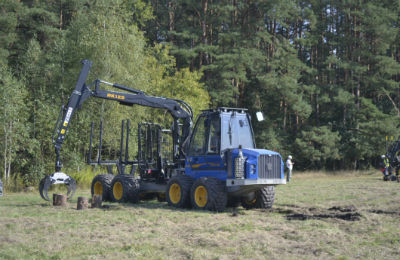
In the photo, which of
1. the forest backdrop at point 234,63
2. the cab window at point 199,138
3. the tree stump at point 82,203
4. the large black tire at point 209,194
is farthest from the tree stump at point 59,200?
the forest backdrop at point 234,63

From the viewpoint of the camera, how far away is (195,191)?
1264 cm

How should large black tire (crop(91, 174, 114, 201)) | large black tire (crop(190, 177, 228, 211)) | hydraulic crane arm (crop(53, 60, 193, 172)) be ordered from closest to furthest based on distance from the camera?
large black tire (crop(190, 177, 228, 211)), hydraulic crane arm (crop(53, 60, 193, 172)), large black tire (crop(91, 174, 114, 201))

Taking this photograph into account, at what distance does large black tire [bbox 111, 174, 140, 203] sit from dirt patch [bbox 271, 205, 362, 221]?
4.58m

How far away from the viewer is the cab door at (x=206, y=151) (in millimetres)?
12805

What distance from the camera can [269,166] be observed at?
41.3ft

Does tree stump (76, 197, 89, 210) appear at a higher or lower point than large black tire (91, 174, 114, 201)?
lower

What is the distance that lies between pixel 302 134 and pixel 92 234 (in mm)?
31984

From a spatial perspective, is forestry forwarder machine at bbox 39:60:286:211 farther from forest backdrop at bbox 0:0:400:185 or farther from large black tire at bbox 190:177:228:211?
forest backdrop at bbox 0:0:400:185

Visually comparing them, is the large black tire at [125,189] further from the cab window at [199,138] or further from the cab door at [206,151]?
the cab window at [199,138]

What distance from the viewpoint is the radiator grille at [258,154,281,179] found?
12398 millimetres

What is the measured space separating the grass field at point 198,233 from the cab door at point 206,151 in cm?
134

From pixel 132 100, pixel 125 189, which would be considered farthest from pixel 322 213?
pixel 132 100

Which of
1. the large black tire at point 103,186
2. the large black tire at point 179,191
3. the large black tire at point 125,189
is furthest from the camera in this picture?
the large black tire at point 103,186

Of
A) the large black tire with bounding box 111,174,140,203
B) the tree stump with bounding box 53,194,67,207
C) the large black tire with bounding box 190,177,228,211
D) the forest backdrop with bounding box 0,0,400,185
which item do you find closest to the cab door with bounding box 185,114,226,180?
the large black tire with bounding box 190,177,228,211
